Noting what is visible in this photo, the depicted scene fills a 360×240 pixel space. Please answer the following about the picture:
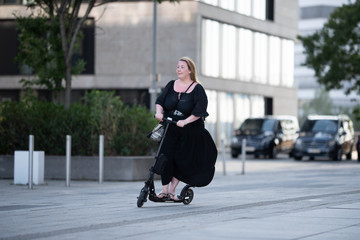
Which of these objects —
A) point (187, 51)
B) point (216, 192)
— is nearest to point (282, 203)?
point (216, 192)

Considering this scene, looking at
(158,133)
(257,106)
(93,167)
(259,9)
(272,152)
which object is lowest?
(272,152)

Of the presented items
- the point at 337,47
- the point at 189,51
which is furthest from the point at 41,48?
the point at 189,51

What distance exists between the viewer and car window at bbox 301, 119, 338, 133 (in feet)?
118

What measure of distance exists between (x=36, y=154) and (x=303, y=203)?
6692mm

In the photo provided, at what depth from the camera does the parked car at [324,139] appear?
116 feet

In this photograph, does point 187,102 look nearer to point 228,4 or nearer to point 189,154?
point 189,154

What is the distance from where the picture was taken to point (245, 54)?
5406 cm

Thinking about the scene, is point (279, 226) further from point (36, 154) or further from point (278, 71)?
point (278, 71)

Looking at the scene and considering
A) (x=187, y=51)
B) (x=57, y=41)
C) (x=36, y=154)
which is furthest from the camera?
(x=187, y=51)

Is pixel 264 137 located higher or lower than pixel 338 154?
higher

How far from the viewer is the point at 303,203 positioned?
12.6m

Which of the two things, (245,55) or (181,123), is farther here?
(245,55)

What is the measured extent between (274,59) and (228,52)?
21.8 feet

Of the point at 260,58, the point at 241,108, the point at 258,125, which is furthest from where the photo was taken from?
the point at 260,58
